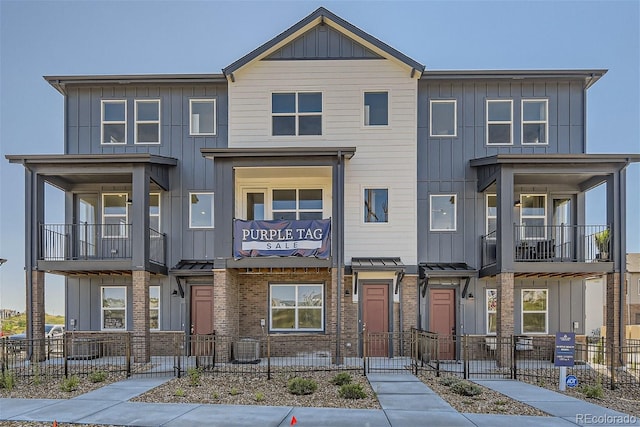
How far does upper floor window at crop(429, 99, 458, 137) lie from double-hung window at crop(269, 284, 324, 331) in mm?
6518

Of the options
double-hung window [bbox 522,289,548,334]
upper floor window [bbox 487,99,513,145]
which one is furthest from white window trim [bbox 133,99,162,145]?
double-hung window [bbox 522,289,548,334]

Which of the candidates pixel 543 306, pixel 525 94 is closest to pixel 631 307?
pixel 543 306

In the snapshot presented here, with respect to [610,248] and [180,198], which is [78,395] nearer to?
[180,198]

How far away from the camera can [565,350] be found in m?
11.4

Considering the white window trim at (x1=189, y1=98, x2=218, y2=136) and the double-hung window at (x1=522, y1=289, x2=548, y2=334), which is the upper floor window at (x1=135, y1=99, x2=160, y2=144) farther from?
the double-hung window at (x1=522, y1=289, x2=548, y2=334)

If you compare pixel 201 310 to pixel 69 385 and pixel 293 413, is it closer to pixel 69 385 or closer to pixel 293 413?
pixel 69 385

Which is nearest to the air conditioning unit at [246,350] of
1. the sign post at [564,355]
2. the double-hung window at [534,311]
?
the sign post at [564,355]

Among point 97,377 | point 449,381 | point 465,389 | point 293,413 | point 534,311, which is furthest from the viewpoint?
point 534,311

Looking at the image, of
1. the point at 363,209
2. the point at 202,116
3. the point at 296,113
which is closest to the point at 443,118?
the point at 363,209

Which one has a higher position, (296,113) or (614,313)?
(296,113)

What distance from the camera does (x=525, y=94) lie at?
54.1 ft

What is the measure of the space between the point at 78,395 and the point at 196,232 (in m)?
6.78

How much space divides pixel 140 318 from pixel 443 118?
11.5 metres

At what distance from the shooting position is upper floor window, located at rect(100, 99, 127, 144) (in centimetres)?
1673
